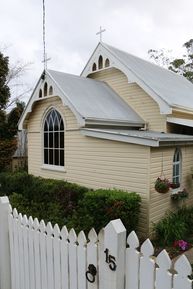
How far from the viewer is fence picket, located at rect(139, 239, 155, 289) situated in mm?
2277

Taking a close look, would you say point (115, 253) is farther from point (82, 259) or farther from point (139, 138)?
point (139, 138)

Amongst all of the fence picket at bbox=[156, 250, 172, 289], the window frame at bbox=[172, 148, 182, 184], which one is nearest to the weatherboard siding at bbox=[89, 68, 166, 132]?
the window frame at bbox=[172, 148, 182, 184]

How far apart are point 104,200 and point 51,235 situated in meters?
4.24

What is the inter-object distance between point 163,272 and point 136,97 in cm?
1043

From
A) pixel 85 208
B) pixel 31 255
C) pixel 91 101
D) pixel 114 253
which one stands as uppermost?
pixel 91 101

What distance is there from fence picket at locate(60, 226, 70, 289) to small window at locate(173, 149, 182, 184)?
262 inches

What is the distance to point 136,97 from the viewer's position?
12.0m

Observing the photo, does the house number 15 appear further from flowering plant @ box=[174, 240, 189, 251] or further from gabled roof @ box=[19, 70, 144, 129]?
gabled roof @ box=[19, 70, 144, 129]

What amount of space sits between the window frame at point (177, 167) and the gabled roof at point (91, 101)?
2.55 m

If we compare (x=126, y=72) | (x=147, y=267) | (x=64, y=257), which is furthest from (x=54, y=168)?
(x=147, y=267)

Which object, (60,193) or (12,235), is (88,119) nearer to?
(60,193)

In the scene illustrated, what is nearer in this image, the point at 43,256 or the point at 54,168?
the point at 43,256

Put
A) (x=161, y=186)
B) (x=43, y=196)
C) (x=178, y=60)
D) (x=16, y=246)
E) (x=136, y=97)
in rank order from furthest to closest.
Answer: (x=178, y=60), (x=136, y=97), (x=43, y=196), (x=161, y=186), (x=16, y=246)

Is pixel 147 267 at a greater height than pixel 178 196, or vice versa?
pixel 147 267
